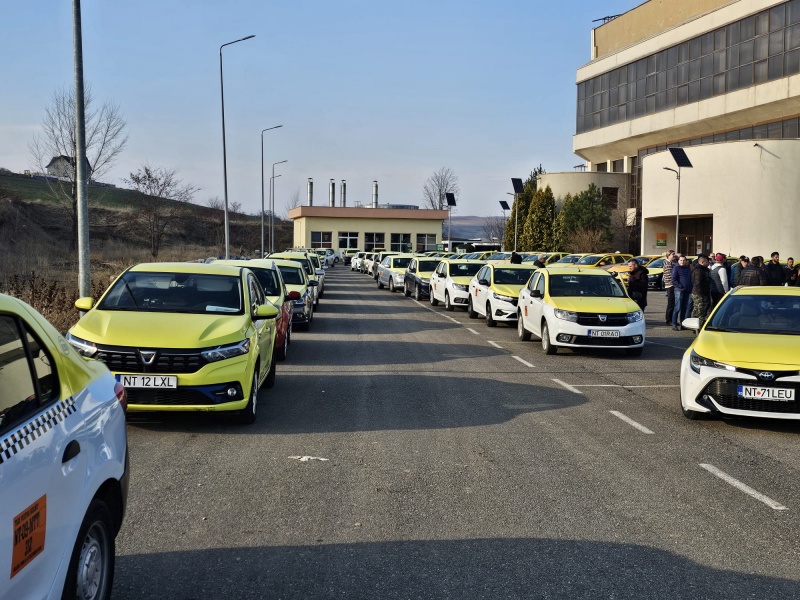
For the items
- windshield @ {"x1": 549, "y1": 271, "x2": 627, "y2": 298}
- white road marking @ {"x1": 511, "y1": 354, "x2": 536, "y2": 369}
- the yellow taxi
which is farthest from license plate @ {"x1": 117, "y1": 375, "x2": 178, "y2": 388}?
windshield @ {"x1": 549, "y1": 271, "x2": 627, "y2": 298}

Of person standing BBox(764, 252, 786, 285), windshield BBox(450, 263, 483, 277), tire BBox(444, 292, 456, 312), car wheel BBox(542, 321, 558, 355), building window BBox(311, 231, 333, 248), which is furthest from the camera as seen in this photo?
building window BBox(311, 231, 333, 248)

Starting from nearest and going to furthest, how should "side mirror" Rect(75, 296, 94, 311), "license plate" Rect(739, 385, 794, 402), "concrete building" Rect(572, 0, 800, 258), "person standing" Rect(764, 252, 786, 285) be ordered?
"license plate" Rect(739, 385, 794, 402) → "side mirror" Rect(75, 296, 94, 311) → "person standing" Rect(764, 252, 786, 285) → "concrete building" Rect(572, 0, 800, 258)

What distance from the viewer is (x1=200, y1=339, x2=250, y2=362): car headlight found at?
8.64 m

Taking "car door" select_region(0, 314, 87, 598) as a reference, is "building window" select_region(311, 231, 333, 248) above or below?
above

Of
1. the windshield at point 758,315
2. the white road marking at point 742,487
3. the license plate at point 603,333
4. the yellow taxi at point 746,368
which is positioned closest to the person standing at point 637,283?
the license plate at point 603,333

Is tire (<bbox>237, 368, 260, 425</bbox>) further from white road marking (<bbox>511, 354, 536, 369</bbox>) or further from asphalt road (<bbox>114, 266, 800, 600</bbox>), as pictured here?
white road marking (<bbox>511, 354, 536, 369</bbox>)

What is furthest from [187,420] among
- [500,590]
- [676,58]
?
[676,58]

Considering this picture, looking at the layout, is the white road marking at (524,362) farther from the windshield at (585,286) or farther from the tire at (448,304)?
the tire at (448,304)

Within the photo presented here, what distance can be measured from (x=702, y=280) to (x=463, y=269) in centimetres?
961

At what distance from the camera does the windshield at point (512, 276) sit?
22.5 meters

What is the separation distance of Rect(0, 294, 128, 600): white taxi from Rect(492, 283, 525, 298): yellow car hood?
57.5 ft

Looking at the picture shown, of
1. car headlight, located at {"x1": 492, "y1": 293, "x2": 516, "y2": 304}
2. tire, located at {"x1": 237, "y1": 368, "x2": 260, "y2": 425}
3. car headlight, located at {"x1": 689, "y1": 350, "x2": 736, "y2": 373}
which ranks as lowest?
tire, located at {"x1": 237, "y1": 368, "x2": 260, "y2": 425}

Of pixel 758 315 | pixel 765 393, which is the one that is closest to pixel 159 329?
pixel 765 393

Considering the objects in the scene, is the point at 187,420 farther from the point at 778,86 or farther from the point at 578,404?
the point at 778,86
